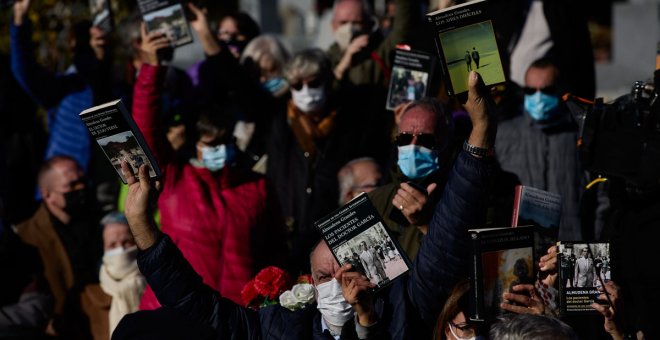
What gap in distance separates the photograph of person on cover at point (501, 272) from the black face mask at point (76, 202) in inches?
160

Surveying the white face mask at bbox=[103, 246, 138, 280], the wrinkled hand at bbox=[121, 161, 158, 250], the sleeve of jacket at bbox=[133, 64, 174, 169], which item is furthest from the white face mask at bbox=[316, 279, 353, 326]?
the white face mask at bbox=[103, 246, 138, 280]

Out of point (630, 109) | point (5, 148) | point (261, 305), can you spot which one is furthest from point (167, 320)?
point (5, 148)

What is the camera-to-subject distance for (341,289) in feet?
15.5

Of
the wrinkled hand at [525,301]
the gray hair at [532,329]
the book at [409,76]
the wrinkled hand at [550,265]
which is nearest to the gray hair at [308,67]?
the book at [409,76]

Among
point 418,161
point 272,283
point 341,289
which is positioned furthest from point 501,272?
point 272,283

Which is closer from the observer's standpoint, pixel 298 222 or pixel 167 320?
pixel 167 320

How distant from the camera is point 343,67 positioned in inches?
323

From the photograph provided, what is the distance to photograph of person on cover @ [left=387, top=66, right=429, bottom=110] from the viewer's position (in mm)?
7097

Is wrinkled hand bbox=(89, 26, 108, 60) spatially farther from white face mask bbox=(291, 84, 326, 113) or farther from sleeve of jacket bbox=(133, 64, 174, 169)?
sleeve of jacket bbox=(133, 64, 174, 169)

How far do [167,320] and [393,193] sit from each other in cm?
160

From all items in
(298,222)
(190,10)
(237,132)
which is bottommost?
(298,222)

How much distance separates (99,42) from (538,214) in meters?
4.41

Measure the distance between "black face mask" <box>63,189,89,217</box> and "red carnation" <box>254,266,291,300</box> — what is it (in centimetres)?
260

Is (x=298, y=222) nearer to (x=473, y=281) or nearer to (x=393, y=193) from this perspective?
(x=393, y=193)
